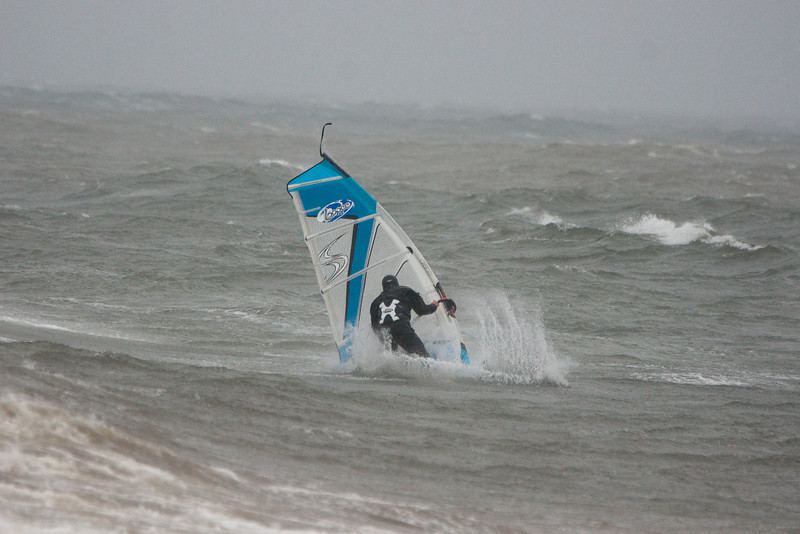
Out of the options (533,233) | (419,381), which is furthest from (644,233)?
(419,381)

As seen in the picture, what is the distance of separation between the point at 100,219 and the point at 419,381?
39.4 feet

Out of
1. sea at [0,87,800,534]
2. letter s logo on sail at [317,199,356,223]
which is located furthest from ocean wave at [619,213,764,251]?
letter s logo on sail at [317,199,356,223]

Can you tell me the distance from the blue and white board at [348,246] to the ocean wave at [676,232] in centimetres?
1062

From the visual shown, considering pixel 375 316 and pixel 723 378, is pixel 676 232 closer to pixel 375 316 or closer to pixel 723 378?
pixel 723 378

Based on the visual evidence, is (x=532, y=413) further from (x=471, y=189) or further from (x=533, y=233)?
(x=471, y=189)

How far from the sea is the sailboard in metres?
0.66

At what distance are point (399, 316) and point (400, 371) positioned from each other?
1.63 feet

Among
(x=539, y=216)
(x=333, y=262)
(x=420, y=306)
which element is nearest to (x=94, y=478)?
(x=420, y=306)

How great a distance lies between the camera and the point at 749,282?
17.1 meters

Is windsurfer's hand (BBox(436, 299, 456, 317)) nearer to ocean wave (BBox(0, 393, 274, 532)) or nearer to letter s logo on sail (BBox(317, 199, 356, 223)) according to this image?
letter s logo on sail (BBox(317, 199, 356, 223))

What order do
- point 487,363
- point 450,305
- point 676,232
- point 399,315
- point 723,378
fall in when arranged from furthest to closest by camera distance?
point 676,232
point 723,378
point 487,363
point 450,305
point 399,315

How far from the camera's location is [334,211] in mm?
10664

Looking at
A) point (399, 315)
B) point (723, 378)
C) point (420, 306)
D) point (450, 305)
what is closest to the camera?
point (399, 315)

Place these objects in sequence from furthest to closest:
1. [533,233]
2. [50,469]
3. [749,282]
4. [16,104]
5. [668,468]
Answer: [16,104] < [533,233] < [749,282] < [668,468] < [50,469]
